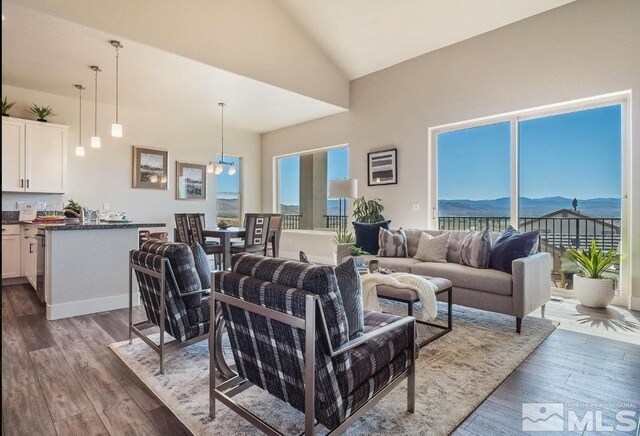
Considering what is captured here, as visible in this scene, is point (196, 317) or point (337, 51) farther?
point (337, 51)

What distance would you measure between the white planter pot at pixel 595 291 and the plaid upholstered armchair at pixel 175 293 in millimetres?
3807

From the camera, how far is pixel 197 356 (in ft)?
8.87

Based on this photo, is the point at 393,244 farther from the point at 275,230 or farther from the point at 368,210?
the point at 275,230

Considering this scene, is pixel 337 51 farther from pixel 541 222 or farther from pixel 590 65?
pixel 541 222

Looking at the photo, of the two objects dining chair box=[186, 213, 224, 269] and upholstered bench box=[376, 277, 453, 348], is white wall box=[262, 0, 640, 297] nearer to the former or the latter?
upholstered bench box=[376, 277, 453, 348]

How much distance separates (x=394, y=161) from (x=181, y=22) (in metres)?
3.40

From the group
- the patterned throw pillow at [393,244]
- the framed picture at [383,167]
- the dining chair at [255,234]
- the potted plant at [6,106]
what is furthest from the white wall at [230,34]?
the patterned throw pillow at [393,244]

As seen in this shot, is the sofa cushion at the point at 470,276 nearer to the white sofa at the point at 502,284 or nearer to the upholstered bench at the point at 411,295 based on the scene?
the white sofa at the point at 502,284

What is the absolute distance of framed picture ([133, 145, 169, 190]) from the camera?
20.9ft

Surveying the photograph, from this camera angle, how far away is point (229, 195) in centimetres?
781

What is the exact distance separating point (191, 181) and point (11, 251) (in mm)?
2947

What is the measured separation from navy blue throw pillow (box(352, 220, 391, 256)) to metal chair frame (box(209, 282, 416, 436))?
283 centimetres

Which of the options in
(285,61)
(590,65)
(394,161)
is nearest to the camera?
(590,65)

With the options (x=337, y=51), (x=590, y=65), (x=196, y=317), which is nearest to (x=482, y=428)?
(x=196, y=317)
